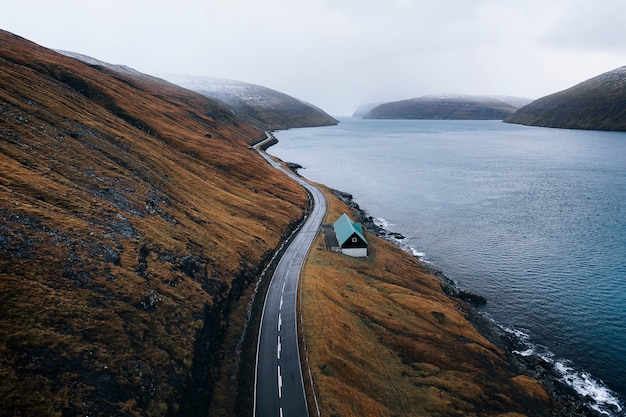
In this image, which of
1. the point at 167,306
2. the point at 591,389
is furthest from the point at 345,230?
the point at 591,389

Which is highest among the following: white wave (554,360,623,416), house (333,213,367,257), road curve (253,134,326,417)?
house (333,213,367,257)

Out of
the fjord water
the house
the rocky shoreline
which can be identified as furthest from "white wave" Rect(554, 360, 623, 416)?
the house

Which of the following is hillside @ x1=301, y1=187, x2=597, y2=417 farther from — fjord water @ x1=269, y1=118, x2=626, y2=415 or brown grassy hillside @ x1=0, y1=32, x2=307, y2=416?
brown grassy hillside @ x1=0, y1=32, x2=307, y2=416

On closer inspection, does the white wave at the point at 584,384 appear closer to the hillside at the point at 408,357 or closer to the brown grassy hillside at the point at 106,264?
the hillside at the point at 408,357

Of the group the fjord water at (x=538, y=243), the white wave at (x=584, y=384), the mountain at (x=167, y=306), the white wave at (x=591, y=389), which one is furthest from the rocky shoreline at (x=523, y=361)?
the fjord water at (x=538, y=243)

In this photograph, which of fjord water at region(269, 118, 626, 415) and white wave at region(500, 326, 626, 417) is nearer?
white wave at region(500, 326, 626, 417)

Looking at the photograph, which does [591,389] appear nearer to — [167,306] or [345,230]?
[345,230]
